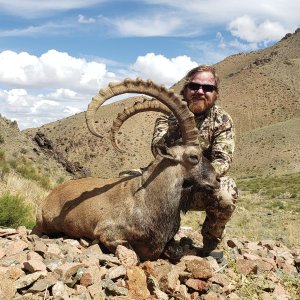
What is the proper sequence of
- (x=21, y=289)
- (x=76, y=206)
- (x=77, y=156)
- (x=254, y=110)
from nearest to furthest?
(x=21, y=289) < (x=76, y=206) < (x=77, y=156) < (x=254, y=110)

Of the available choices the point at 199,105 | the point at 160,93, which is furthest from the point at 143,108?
the point at 199,105

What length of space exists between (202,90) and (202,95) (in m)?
0.07

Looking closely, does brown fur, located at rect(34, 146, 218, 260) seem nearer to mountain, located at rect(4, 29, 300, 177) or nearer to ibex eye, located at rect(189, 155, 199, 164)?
ibex eye, located at rect(189, 155, 199, 164)

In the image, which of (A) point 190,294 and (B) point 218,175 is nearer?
(A) point 190,294

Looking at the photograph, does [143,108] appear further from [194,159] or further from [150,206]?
[150,206]

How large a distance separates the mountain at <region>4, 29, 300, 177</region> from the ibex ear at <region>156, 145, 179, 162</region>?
185ft

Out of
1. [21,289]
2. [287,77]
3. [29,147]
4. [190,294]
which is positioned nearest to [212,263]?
[190,294]

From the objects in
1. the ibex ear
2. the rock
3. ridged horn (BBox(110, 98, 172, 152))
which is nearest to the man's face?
ridged horn (BBox(110, 98, 172, 152))

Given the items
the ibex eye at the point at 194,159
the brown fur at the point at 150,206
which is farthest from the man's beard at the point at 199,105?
the ibex eye at the point at 194,159

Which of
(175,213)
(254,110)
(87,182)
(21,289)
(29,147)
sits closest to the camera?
(21,289)

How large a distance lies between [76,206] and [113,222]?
2.41 ft

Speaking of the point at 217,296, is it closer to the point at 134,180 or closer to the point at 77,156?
the point at 134,180

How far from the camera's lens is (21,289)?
4.48 meters

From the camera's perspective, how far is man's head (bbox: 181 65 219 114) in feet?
22.1
